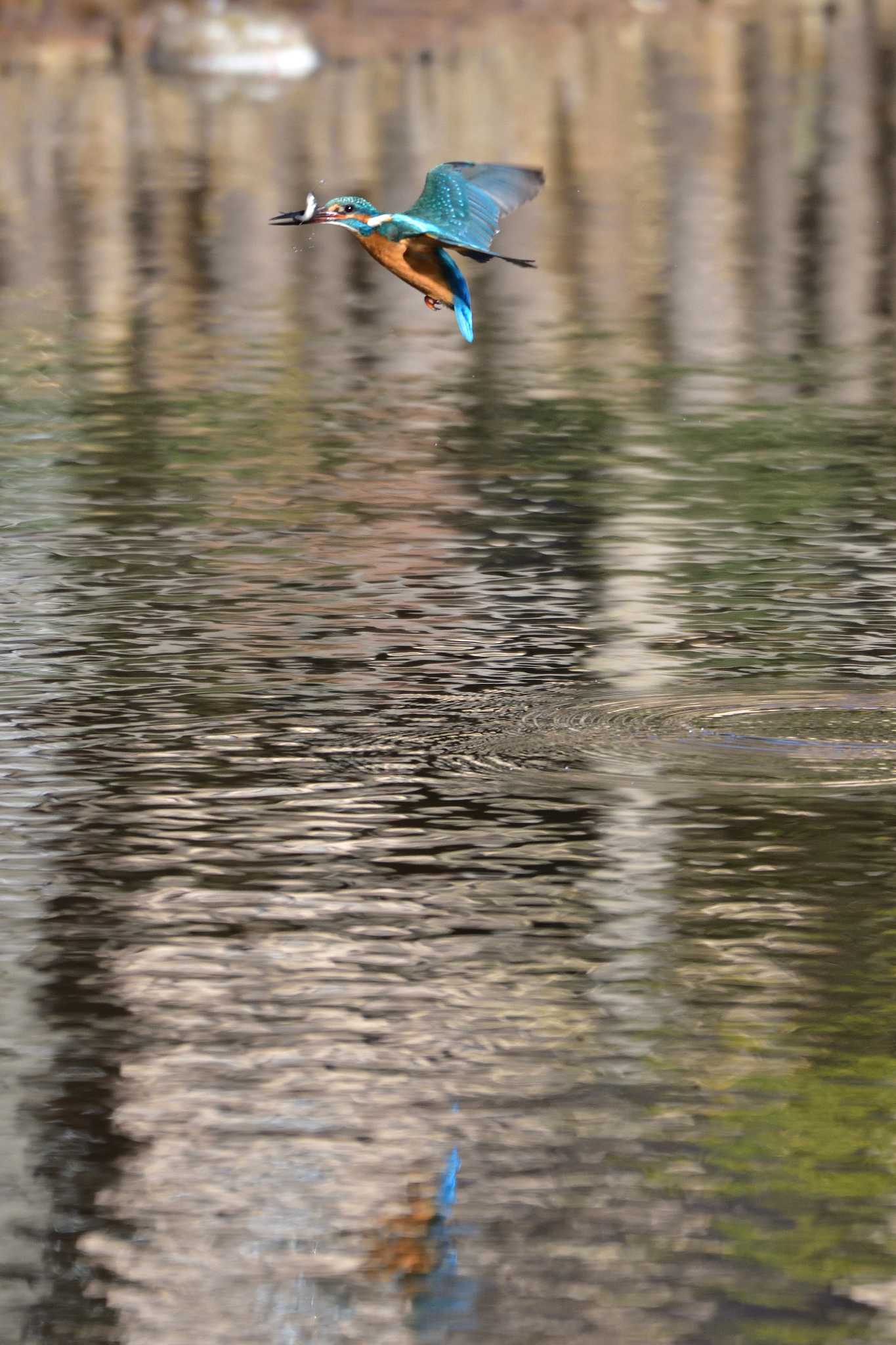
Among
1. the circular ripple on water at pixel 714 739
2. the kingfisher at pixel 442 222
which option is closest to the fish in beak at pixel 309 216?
the kingfisher at pixel 442 222

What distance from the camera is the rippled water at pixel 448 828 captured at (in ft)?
22.5

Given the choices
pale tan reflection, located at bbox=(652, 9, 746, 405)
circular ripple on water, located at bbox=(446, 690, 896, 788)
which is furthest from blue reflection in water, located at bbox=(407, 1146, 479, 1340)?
pale tan reflection, located at bbox=(652, 9, 746, 405)

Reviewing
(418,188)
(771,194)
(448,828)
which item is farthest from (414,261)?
(771,194)

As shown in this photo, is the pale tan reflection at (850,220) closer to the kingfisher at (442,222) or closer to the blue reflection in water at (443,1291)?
the kingfisher at (442,222)

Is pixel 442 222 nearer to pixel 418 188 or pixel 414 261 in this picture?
pixel 414 261

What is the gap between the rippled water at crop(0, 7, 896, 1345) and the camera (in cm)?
687

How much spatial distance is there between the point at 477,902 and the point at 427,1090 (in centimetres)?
173

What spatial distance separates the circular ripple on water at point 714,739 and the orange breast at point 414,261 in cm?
142

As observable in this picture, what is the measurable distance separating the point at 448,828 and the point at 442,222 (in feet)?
6.01

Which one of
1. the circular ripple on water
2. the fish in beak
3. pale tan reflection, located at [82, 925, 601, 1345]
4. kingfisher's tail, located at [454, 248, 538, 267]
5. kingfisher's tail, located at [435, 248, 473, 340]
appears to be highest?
the fish in beak

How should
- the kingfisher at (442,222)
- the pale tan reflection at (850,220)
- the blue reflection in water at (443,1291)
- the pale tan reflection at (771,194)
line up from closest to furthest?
the blue reflection in water at (443,1291), the kingfisher at (442,222), the pale tan reflection at (850,220), the pale tan reflection at (771,194)

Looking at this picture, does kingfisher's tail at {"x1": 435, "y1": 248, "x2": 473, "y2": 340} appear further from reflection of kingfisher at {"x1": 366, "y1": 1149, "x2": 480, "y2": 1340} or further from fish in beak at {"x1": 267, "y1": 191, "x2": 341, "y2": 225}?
reflection of kingfisher at {"x1": 366, "y1": 1149, "x2": 480, "y2": 1340}

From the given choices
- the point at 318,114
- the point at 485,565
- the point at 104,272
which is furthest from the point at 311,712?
the point at 318,114

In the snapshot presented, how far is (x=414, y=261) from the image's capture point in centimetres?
1068
